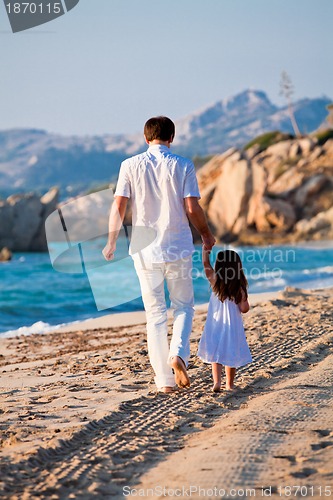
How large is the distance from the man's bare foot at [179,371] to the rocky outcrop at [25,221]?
5101 cm

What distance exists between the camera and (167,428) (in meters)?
4.79

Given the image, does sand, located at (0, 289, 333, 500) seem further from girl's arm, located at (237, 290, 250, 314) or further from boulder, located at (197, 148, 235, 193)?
boulder, located at (197, 148, 235, 193)

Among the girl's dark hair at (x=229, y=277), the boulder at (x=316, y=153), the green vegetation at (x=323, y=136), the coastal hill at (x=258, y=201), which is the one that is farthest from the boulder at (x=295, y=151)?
the girl's dark hair at (x=229, y=277)

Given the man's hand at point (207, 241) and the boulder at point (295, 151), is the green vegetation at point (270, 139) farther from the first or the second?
the man's hand at point (207, 241)

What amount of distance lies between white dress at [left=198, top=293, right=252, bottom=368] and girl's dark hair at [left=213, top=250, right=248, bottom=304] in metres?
0.07

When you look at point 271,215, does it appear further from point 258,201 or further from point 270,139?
point 270,139

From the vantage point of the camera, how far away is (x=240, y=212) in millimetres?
49375

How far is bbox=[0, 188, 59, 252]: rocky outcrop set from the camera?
2202 inches

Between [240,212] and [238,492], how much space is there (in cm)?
4633

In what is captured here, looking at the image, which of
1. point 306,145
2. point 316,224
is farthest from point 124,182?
point 306,145

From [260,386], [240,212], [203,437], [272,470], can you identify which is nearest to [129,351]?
[260,386]

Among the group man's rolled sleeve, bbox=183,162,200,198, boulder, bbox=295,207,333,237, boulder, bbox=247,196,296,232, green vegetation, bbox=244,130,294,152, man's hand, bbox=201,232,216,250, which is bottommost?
boulder, bbox=295,207,333,237

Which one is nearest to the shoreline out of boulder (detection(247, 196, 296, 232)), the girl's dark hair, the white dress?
the white dress

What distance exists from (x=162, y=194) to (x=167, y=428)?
188cm
